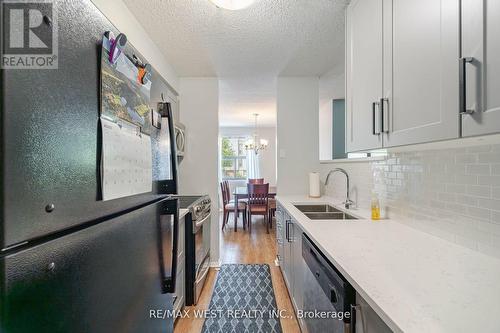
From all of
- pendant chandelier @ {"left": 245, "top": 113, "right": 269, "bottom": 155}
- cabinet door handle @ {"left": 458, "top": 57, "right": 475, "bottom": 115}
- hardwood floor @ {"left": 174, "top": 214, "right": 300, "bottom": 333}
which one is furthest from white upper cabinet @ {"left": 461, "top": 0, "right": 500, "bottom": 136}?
pendant chandelier @ {"left": 245, "top": 113, "right": 269, "bottom": 155}

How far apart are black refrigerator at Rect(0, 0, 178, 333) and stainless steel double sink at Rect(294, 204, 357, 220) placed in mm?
1666

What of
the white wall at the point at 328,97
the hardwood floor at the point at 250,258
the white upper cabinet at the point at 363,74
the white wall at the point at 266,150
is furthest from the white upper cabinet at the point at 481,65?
the white wall at the point at 266,150

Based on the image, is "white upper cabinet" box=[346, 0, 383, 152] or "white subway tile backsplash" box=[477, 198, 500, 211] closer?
"white subway tile backsplash" box=[477, 198, 500, 211]

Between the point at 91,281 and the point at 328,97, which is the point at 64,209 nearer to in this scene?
the point at 91,281

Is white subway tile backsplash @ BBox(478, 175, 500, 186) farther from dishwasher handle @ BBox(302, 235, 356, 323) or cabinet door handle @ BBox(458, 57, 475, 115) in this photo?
dishwasher handle @ BBox(302, 235, 356, 323)

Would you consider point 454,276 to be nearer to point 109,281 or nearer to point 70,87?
point 109,281

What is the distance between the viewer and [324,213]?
6.99 feet

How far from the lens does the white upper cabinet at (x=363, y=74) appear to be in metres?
1.26

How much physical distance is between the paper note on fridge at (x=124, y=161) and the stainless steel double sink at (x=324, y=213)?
1.60 meters

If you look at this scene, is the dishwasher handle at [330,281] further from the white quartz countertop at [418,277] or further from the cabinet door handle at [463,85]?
the cabinet door handle at [463,85]

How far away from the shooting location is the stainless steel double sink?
208 centimetres

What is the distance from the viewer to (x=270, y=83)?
3359 millimetres

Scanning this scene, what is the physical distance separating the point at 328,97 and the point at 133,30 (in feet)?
10.6

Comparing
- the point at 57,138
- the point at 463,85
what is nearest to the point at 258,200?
the point at 463,85
